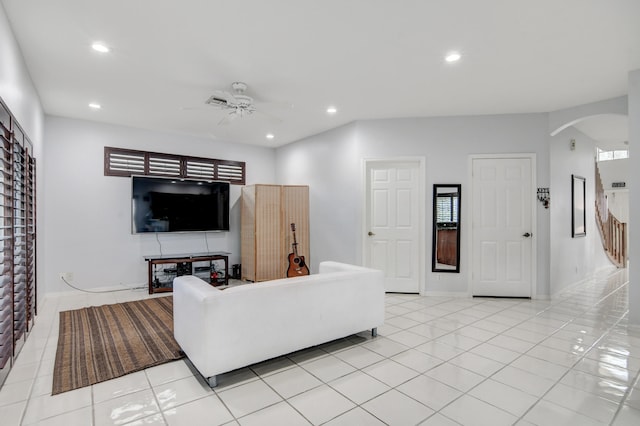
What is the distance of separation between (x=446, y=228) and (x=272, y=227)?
9.68ft

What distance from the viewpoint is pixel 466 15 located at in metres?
2.51

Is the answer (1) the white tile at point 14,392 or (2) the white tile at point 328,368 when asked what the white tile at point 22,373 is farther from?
(2) the white tile at point 328,368

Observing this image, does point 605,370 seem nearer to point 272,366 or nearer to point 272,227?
point 272,366

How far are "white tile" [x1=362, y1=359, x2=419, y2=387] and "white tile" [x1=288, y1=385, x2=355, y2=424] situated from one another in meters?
0.41

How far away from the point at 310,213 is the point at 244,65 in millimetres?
3289

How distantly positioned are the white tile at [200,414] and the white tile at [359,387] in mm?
789

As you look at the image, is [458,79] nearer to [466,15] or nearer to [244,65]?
[466,15]

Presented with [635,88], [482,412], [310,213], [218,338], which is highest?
[635,88]

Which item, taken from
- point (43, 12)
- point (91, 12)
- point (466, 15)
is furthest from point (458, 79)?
point (43, 12)

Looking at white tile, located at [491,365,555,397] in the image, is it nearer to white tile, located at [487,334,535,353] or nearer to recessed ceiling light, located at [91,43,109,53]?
white tile, located at [487,334,535,353]

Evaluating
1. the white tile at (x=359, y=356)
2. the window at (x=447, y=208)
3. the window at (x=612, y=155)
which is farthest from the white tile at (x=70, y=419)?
the window at (x=612, y=155)

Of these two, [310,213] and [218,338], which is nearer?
[218,338]

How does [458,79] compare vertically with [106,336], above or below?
above

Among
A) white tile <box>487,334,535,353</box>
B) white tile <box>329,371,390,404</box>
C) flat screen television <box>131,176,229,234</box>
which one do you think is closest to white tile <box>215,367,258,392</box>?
white tile <box>329,371,390,404</box>
